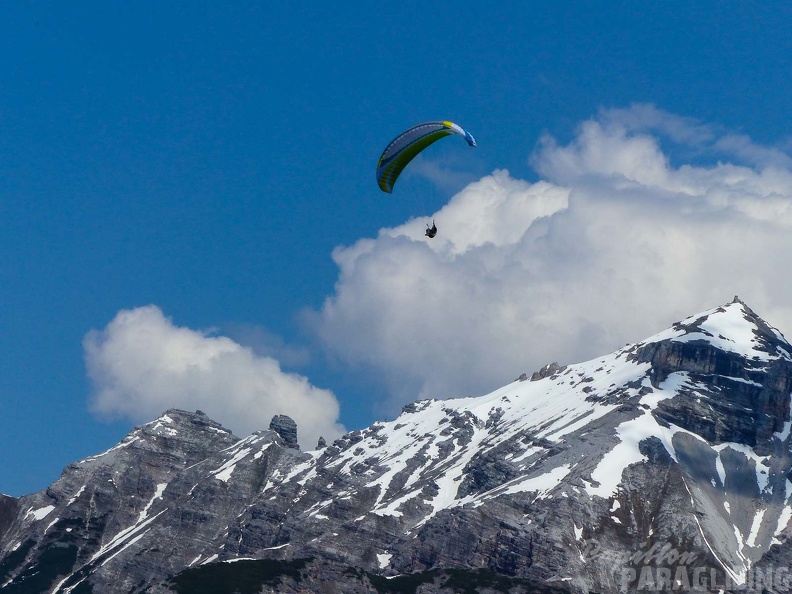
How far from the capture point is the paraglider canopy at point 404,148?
160 meters

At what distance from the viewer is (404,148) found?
16325cm

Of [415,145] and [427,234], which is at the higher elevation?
[415,145]

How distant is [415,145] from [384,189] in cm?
630

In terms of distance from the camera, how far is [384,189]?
165750mm

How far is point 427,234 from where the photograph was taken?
158m

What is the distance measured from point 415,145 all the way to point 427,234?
11946mm

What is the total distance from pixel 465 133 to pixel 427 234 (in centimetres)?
1165

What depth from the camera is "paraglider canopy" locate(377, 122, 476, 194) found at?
16050 centimetres

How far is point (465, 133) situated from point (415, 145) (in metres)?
9.98

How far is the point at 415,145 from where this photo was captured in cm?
16362

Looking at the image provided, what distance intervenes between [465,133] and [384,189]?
1468 centimetres

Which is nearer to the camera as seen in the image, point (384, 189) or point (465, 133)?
point (465, 133)
